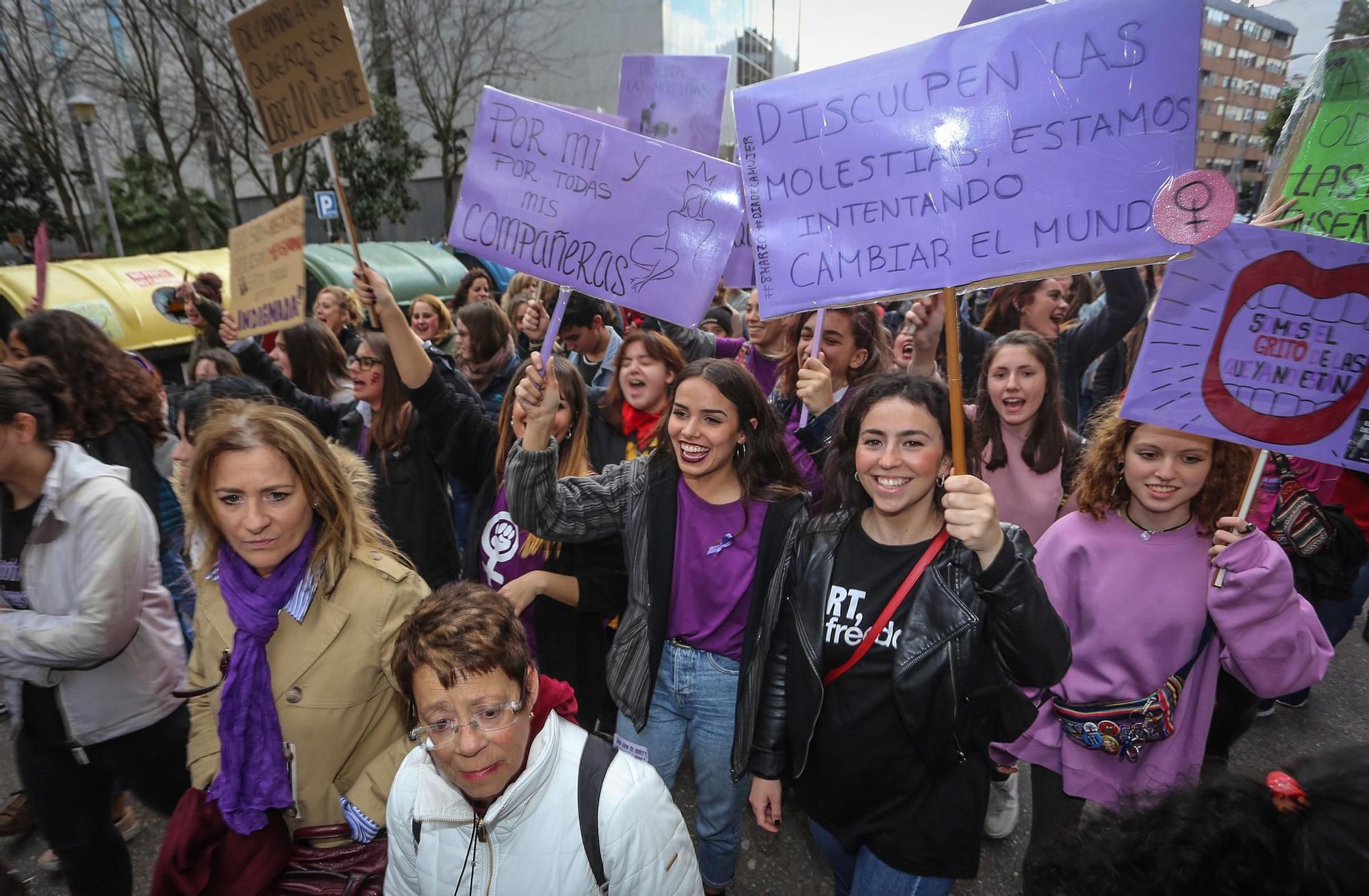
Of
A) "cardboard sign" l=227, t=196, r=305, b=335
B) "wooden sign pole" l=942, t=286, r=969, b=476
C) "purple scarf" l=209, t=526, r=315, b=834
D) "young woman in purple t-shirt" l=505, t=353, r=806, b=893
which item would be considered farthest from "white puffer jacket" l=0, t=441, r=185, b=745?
"wooden sign pole" l=942, t=286, r=969, b=476

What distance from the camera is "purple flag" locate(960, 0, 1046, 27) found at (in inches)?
85.2

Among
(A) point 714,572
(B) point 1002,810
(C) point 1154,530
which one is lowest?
(B) point 1002,810

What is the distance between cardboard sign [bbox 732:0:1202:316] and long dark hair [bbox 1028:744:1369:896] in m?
1.13

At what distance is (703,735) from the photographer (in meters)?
2.29

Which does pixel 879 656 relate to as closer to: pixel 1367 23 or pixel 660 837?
pixel 660 837

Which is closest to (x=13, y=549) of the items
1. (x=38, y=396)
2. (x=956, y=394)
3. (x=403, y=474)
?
(x=38, y=396)

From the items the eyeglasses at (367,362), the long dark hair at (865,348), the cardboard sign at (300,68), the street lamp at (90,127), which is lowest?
the eyeglasses at (367,362)

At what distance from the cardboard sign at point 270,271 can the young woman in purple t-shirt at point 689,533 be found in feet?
6.85

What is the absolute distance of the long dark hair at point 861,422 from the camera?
1.89 m

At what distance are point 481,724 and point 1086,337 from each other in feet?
12.6

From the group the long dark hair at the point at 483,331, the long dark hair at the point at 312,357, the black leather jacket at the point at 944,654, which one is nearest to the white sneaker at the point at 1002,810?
the black leather jacket at the point at 944,654

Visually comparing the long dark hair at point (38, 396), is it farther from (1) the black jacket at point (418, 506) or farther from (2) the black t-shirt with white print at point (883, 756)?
(2) the black t-shirt with white print at point (883, 756)

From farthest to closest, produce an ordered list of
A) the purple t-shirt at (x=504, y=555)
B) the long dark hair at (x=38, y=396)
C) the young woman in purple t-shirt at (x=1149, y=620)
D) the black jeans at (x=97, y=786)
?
the purple t-shirt at (x=504, y=555) → the black jeans at (x=97, y=786) → the long dark hair at (x=38, y=396) → the young woman in purple t-shirt at (x=1149, y=620)

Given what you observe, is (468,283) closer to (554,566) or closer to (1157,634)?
(554,566)
